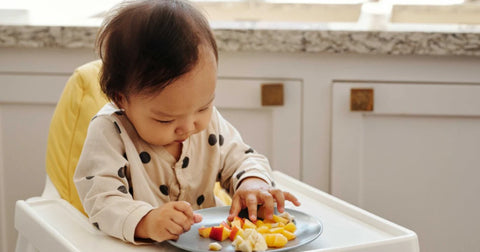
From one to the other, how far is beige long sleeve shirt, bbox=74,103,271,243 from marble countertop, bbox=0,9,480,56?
0.40 meters

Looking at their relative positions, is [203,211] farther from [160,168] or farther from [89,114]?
[89,114]

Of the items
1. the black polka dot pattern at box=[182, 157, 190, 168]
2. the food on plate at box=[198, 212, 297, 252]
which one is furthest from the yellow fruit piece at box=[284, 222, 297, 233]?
the black polka dot pattern at box=[182, 157, 190, 168]

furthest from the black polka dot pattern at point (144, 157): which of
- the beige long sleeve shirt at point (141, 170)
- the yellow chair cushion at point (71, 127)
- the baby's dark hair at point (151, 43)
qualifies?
the yellow chair cushion at point (71, 127)

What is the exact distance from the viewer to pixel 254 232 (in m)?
0.88

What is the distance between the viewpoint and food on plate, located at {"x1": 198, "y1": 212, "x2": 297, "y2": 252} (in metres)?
0.86

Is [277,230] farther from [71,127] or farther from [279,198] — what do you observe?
[71,127]

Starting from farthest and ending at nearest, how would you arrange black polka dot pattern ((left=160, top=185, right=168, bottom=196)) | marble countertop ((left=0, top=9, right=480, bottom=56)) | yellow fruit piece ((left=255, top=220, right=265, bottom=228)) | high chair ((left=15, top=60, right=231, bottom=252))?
marble countertop ((left=0, top=9, right=480, bottom=56)) < high chair ((left=15, top=60, right=231, bottom=252)) < black polka dot pattern ((left=160, top=185, right=168, bottom=196)) < yellow fruit piece ((left=255, top=220, right=265, bottom=228))

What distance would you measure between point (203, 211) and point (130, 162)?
130 millimetres

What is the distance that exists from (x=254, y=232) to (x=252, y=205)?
11cm

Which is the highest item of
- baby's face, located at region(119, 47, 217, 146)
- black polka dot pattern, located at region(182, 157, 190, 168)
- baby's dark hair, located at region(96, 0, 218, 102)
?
baby's dark hair, located at region(96, 0, 218, 102)

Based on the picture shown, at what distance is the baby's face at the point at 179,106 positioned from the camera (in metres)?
0.93

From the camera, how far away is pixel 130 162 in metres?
1.02

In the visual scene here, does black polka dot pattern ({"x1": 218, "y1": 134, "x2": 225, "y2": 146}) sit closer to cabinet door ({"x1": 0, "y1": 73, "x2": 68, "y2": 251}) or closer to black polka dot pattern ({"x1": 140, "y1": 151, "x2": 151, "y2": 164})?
black polka dot pattern ({"x1": 140, "y1": 151, "x2": 151, "y2": 164})

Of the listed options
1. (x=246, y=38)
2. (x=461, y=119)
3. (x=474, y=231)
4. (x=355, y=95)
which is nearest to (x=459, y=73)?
(x=461, y=119)
